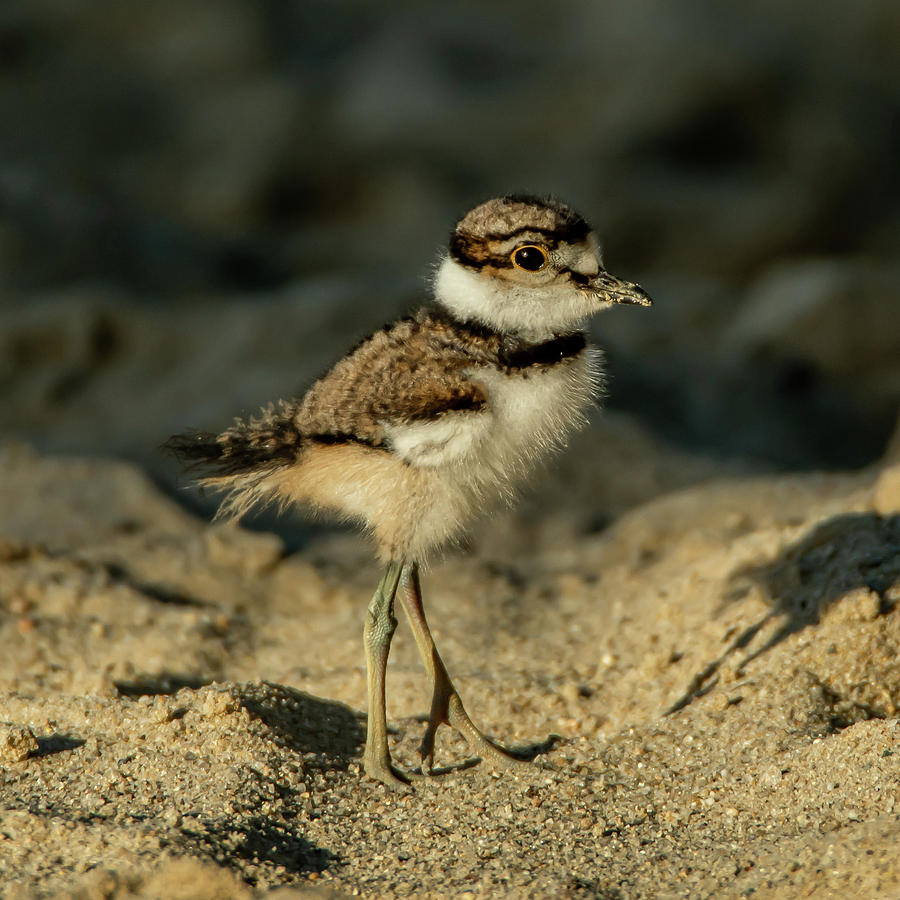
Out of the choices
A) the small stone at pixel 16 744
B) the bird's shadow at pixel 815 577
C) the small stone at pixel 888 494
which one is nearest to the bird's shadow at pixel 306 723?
the small stone at pixel 16 744

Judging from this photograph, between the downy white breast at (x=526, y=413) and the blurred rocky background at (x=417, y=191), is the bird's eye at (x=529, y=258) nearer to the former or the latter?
the downy white breast at (x=526, y=413)

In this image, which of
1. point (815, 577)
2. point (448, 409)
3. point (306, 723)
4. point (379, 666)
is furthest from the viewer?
point (815, 577)

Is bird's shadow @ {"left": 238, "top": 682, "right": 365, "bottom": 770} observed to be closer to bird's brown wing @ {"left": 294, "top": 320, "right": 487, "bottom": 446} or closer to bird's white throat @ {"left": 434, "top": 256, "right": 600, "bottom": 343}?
bird's brown wing @ {"left": 294, "top": 320, "right": 487, "bottom": 446}

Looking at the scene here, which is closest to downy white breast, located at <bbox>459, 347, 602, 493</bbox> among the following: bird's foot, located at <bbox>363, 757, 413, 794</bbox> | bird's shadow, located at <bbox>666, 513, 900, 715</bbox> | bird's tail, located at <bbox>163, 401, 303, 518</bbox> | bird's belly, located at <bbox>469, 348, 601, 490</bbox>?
bird's belly, located at <bbox>469, 348, 601, 490</bbox>

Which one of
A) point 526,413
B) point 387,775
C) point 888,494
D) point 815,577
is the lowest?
point 387,775

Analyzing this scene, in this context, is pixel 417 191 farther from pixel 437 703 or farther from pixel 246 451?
pixel 437 703

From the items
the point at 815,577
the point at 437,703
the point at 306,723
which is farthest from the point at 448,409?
the point at 815,577

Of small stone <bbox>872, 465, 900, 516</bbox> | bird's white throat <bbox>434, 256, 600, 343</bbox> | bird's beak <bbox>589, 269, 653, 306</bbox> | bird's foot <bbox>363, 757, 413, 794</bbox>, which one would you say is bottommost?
bird's foot <bbox>363, 757, 413, 794</bbox>
